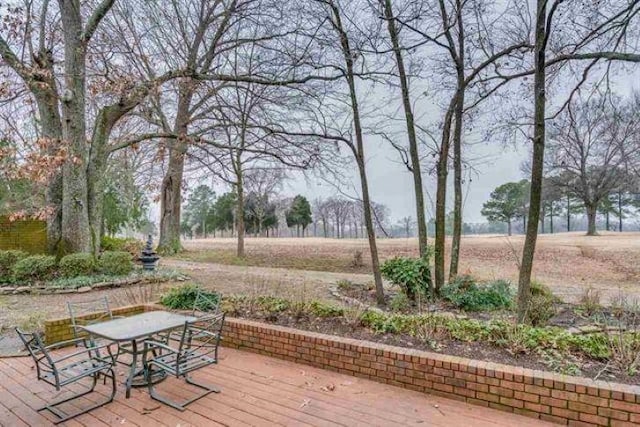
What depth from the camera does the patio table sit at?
280 centimetres

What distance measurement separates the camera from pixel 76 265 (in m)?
8.20

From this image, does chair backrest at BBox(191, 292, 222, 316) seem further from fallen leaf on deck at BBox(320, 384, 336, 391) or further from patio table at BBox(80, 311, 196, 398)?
fallen leaf on deck at BBox(320, 384, 336, 391)

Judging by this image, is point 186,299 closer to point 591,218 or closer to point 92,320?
point 92,320

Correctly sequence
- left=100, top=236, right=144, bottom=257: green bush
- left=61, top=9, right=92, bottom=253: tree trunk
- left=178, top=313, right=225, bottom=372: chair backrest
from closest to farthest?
left=178, top=313, right=225, bottom=372: chair backrest, left=61, top=9, right=92, bottom=253: tree trunk, left=100, top=236, right=144, bottom=257: green bush

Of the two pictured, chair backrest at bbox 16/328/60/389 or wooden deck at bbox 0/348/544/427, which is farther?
wooden deck at bbox 0/348/544/427

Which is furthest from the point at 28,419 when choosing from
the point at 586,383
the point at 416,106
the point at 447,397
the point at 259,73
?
the point at 259,73

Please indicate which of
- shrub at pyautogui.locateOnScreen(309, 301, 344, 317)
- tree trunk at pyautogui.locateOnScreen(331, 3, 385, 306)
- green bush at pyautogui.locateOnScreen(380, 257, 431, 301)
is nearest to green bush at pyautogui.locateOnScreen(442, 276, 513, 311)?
green bush at pyautogui.locateOnScreen(380, 257, 431, 301)

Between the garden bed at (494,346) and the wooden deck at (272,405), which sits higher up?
the garden bed at (494,346)

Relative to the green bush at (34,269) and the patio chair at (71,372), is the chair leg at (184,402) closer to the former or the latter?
the patio chair at (71,372)

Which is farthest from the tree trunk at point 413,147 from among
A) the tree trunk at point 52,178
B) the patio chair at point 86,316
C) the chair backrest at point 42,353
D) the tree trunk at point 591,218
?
the tree trunk at point 591,218

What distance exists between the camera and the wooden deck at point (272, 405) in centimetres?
264

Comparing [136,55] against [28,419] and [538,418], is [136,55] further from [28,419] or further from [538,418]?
[538,418]

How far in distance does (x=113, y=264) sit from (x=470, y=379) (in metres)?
8.16

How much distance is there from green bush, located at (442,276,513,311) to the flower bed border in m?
3.42
